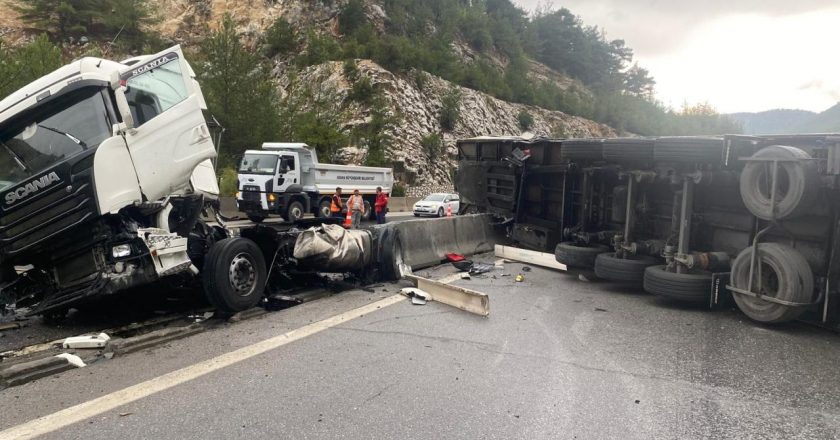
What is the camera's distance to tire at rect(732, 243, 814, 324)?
5328 millimetres

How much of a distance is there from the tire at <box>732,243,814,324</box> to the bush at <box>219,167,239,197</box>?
21694 mm

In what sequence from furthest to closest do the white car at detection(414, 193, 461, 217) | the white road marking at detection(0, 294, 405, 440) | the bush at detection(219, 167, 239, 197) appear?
the white car at detection(414, 193, 461, 217) < the bush at detection(219, 167, 239, 197) < the white road marking at detection(0, 294, 405, 440)

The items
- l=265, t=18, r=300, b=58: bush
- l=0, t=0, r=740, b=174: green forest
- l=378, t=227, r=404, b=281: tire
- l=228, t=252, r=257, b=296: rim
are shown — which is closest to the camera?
l=228, t=252, r=257, b=296: rim

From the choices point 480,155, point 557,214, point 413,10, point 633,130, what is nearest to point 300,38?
point 413,10

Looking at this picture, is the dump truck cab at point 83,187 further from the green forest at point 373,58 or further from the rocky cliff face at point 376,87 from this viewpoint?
the rocky cliff face at point 376,87

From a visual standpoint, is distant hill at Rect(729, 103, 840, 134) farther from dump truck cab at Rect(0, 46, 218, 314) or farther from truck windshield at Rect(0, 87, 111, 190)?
truck windshield at Rect(0, 87, 111, 190)

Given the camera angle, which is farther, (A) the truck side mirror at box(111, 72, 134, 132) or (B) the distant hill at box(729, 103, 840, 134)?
(B) the distant hill at box(729, 103, 840, 134)

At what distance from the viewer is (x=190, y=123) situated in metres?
5.95

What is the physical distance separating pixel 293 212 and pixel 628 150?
15001mm

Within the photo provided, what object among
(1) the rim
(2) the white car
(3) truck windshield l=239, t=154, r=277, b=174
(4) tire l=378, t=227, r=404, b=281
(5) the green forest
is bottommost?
(2) the white car

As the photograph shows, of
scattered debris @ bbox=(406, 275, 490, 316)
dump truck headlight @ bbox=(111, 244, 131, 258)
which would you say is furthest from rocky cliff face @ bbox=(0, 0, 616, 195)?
dump truck headlight @ bbox=(111, 244, 131, 258)

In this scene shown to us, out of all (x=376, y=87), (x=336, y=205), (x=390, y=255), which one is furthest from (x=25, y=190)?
(x=376, y=87)

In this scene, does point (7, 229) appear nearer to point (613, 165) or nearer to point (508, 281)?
point (508, 281)

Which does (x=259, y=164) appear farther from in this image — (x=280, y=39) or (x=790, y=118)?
(x=790, y=118)
